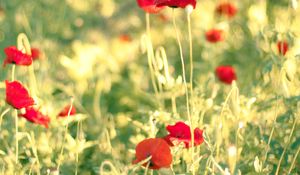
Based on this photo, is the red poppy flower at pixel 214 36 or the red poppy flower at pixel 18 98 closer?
the red poppy flower at pixel 18 98

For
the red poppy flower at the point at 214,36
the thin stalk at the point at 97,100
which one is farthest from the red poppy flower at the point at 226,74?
the thin stalk at the point at 97,100

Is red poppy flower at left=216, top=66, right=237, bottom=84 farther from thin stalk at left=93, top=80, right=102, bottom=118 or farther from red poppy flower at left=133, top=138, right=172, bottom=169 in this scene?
red poppy flower at left=133, top=138, right=172, bottom=169

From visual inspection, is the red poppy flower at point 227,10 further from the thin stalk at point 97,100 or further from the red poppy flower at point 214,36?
the thin stalk at point 97,100

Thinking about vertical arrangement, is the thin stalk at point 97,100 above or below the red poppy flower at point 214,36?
below

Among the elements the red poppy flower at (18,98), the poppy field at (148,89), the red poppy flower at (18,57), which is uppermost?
the red poppy flower at (18,57)

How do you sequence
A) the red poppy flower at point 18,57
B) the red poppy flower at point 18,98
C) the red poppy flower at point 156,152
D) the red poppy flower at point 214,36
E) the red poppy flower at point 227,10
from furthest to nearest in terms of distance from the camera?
the red poppy flower at point 227,10 < the red poppy flower at point 214,36 < the red poppy flower at point 18,57 < the red poppy flower at point 18,98 < the red poppy flower at point 156,152

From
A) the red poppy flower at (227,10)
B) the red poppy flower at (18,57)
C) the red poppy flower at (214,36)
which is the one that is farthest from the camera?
the red poppy flower at (227,10)

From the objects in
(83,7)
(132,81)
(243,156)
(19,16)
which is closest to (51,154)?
(243,156)

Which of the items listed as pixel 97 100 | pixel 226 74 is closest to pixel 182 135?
pixel 226 74
